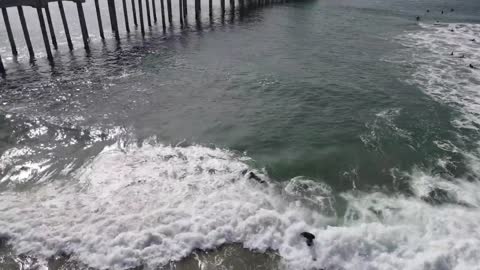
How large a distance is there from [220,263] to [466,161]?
9.84 metres

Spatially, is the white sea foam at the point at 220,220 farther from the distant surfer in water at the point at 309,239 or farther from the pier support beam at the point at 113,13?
the pier support beam at the point at 113,13

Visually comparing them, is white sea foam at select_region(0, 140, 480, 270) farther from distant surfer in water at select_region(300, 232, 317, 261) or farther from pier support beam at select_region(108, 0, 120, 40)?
pier support beam at select_region(108, 0, 120, 40)

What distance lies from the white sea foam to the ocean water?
5 centimetres

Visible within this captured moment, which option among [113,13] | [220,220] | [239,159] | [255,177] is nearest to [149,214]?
[220,220]

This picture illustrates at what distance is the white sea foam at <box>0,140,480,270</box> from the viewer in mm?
8258

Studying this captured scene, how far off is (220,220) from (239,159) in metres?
3.30

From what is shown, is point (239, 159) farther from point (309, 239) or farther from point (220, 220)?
point (309, 239)

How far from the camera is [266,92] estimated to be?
17344 millimetres

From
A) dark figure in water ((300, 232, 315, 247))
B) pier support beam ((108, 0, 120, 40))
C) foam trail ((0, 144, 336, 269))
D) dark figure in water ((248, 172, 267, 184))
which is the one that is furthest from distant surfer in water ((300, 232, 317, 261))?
pier support beam ((108, 0, 120, 40))

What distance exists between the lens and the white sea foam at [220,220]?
8.26 m

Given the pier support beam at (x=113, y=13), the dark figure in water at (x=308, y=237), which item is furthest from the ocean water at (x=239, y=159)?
the pier support beam at (x=113, y=13)

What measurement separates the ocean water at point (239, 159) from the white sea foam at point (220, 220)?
0.05 m

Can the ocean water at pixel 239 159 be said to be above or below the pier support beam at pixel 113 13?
below

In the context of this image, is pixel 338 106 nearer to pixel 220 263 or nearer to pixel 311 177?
pixel 311 177
